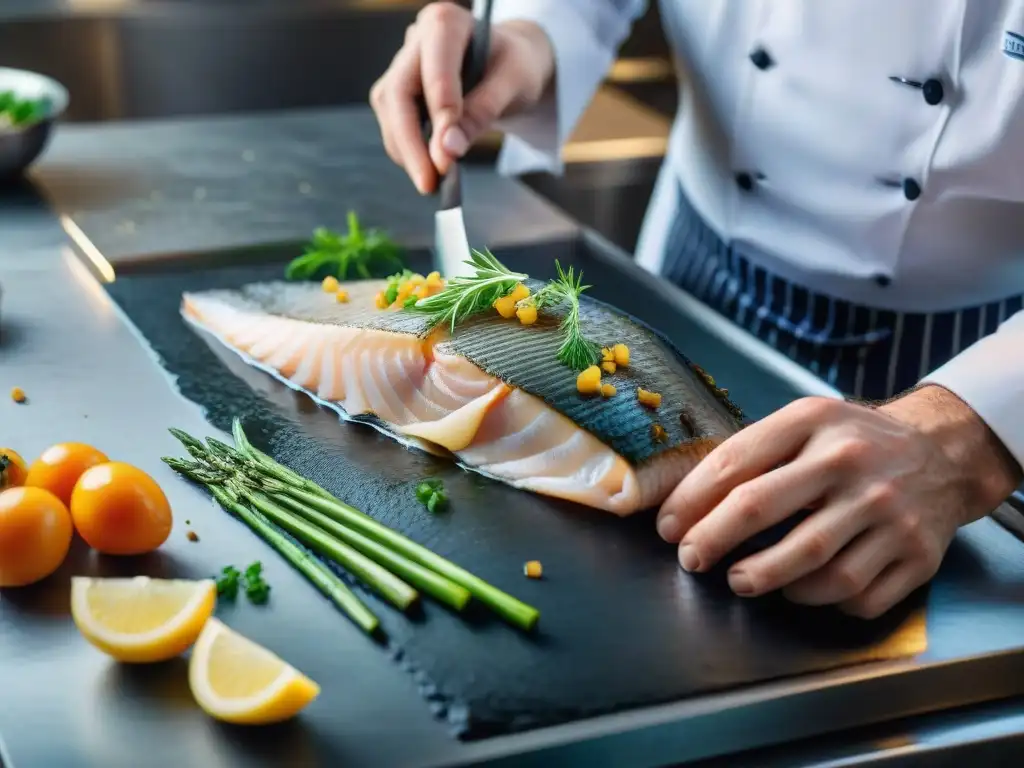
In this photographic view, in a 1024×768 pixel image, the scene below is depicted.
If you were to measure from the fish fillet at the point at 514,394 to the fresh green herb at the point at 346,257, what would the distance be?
266 millimetres

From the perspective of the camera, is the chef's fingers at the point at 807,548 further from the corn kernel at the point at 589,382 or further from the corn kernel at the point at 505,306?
the corn kernel at the point at 505,306

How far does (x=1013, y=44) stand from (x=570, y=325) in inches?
29.0

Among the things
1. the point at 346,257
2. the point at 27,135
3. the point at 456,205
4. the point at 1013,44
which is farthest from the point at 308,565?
the point at 27,135

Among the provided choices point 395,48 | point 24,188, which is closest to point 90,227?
point 24,188

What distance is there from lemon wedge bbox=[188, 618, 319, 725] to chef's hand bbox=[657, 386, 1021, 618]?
470 millimetres

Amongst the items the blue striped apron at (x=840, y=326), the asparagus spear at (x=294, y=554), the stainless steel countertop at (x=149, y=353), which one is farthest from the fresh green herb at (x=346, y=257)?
the asparagus spear at (x=294, y=554)

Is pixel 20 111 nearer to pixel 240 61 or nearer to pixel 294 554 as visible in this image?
pixel 294 554

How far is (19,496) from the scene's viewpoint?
128cm

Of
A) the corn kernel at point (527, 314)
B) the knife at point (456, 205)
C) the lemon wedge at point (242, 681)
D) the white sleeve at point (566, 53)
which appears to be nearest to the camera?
the lemon wedge at point (242, 681)

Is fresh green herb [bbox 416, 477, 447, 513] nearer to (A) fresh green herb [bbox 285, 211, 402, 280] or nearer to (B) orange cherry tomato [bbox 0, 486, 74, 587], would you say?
(B) orange cherry tomato [bbox 0, 486, 74, 587]

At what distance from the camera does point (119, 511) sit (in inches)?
51.3

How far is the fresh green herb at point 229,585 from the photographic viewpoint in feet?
4.18

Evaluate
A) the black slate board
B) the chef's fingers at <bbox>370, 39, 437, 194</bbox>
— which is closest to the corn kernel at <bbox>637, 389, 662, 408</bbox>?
the black slate board

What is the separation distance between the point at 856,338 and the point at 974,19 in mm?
538
